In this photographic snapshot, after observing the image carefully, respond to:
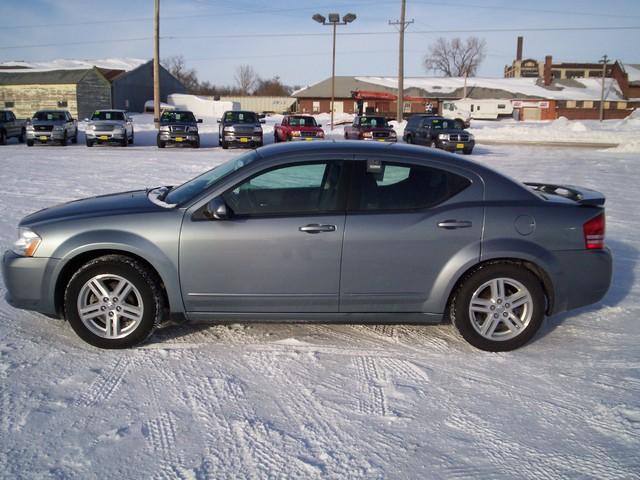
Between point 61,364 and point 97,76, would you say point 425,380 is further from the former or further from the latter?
point 97,76

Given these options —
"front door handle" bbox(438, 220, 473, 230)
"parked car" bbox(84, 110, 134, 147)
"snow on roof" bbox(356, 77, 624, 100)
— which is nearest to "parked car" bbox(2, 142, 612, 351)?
"front door handle" bbox(438, 220, 473, 230)

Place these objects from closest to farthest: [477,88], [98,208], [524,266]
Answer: [524,266], [98,208], [477,88]

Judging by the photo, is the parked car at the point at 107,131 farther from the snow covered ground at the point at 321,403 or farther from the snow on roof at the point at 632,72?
the snow on roof at the point at 632,72

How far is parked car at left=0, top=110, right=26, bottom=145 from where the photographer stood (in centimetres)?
2605

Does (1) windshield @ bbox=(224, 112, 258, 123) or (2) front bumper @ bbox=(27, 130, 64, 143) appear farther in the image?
(1) windshield @ bbox=(224, 112, 258, 123)

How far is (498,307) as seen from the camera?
4383mm

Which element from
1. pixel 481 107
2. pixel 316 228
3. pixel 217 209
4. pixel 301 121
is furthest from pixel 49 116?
pixel 481 107

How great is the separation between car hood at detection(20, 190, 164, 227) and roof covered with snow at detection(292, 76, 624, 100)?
67105mm

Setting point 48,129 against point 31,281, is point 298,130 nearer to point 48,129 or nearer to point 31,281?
point 48,129

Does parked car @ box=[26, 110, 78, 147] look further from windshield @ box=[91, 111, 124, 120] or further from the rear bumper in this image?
the rear bumper

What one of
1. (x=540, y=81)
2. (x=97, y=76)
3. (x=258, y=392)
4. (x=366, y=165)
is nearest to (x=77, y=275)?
(x=258, y=392)

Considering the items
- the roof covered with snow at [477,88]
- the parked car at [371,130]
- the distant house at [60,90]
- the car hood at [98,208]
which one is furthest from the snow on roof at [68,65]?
the car hood at [98,208]

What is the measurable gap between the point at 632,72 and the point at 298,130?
226 ft

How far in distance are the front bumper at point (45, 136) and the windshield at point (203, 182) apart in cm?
2296
